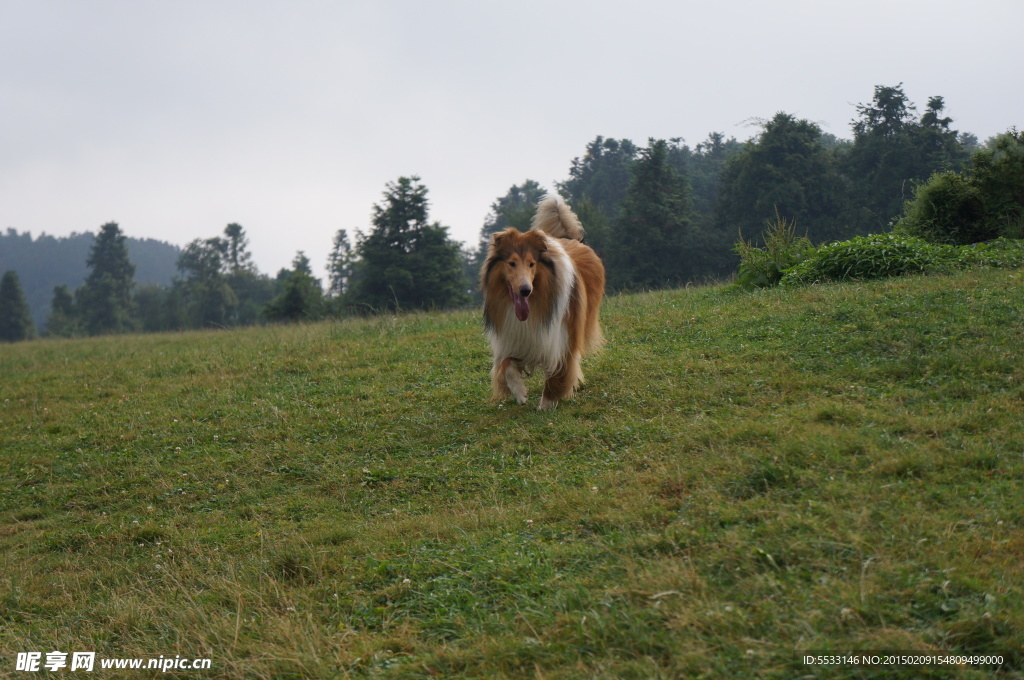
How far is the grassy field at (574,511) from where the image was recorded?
3354 millimetres

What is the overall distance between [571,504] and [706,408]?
223 cm

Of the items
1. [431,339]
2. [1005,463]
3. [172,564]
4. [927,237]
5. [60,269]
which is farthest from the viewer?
[60,269]

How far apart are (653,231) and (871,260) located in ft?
113

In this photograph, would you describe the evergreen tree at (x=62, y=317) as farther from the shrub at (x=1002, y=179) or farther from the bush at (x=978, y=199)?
the shrub at (x=1002, y=179)

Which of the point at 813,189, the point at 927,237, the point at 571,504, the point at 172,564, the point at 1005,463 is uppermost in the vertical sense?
the point at 813,189

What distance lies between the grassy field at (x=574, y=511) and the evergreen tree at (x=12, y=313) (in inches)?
2960

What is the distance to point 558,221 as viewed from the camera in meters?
10.2

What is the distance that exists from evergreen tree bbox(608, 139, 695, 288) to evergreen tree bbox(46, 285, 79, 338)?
2100 inches

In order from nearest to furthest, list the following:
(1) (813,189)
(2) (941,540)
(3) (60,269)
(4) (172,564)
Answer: (2) (941,540) < (4) (172,564) < (1) (813,189) < (3) (60,269)

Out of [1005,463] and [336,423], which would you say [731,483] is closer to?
[1005,463]

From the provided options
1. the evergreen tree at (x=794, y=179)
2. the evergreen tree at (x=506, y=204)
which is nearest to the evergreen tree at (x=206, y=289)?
the evergreen tree at (x=506, y=204)

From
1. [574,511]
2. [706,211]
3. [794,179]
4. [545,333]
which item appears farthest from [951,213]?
[706,211]

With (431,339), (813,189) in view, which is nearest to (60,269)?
(813,189)

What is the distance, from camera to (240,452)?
755 centimetres
